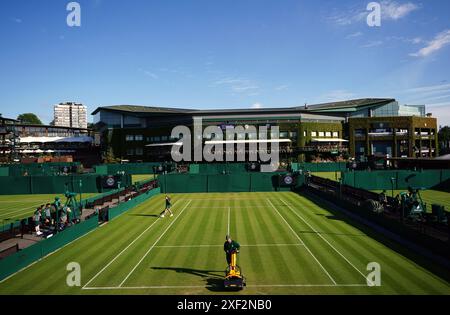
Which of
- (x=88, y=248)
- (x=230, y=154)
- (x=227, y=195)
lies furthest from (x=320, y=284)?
(x=230, y=154)

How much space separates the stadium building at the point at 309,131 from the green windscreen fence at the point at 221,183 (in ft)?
123

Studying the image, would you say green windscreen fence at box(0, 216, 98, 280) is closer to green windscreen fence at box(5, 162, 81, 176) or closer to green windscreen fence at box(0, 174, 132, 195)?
green windscreen fence at box(0, 174, 132, 195)

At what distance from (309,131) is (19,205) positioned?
221ft

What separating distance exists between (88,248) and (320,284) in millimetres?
13430

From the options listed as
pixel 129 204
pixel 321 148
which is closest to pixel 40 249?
pixel 129 204

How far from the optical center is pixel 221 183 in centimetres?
4694

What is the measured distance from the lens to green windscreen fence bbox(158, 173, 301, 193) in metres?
46.6

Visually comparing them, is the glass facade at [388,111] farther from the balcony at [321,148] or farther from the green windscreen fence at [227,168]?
the green windscreen fence at [227,168]

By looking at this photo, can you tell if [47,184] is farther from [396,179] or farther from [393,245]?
[396,179]

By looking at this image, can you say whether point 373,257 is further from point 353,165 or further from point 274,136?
point 274,136

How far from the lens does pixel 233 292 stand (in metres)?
13.8

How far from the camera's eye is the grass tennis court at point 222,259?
14281mm

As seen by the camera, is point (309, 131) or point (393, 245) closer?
point (393, 245)
